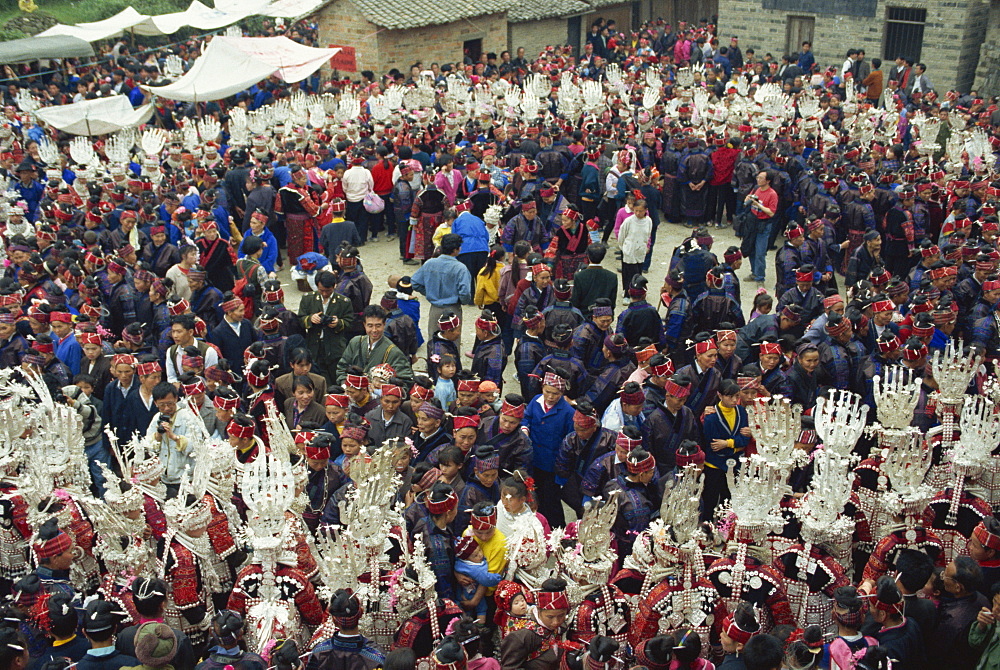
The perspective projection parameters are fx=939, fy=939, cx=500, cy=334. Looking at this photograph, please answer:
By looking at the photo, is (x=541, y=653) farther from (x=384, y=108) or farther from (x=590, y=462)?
(x=384, y=108)

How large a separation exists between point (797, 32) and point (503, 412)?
2219 centimetres

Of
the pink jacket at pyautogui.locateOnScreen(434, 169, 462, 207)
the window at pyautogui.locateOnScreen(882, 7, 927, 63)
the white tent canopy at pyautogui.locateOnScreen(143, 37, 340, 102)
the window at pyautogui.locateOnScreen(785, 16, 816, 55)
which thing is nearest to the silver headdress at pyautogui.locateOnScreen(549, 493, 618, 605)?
the pink jacket at pyautogui.locateOnScreen(434, 169, 462, 207)

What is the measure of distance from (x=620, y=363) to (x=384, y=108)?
1120cm

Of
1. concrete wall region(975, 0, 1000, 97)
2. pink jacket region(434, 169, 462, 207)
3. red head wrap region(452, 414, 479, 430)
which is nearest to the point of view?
red head wrap region(452, 414, 479, 430)

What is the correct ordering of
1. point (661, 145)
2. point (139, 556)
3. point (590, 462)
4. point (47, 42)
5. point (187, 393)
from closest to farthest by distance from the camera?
point (139, 556) → point (590, 462) → point (187, 393) → point (661, 145) → point (47, 42)

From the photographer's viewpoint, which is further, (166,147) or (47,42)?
(47,42)

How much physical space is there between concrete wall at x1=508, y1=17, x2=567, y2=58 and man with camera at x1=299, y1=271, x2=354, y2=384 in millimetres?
18833

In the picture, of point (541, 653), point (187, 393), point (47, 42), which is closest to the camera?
point (541, 653)

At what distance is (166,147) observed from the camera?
15.3m

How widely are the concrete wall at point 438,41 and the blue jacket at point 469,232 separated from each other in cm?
1268

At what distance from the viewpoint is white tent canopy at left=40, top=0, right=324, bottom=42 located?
24125 mm

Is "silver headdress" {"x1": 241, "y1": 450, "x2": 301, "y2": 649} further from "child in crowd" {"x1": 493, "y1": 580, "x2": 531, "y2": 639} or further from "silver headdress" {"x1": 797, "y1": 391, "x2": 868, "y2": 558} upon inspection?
"silver headdress" {"x1": 797, "y1": 391, "x2": 868, "y2": 558}

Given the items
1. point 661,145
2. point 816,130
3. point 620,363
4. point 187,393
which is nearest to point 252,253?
point 187,393

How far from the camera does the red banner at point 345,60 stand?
23.4 meters
